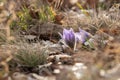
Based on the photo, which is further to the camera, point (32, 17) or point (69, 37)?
point (32, 17)

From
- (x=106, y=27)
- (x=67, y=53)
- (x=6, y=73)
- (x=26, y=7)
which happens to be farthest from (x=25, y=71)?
(x=26, y=7)

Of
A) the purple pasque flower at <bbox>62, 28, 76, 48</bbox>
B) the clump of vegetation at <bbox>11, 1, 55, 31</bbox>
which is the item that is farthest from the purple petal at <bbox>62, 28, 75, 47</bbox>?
the clump of vegetation at <bbox>11, 1, 55, 31</bbox>

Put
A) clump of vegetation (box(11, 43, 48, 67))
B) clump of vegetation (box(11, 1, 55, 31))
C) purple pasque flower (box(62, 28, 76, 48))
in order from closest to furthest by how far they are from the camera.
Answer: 1. clump of vegetation (box(11, 43, 48, 67))
2. purple pasque flower (box(62, 28, 76, 48))
3. clump of vegetation (box(11, 1, 55, 31))

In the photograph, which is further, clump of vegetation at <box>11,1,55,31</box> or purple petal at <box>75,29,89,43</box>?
clump of vegetation at <box>11,1,55,31</box>

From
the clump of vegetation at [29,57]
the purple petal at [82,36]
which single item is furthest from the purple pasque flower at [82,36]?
the clump of vegetation at [29,57]

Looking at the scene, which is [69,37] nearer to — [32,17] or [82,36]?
[82,36]

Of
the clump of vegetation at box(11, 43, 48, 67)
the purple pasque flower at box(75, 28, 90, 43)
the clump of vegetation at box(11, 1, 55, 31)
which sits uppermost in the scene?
the clump of vegetation at box(11, 1, 55, 31)

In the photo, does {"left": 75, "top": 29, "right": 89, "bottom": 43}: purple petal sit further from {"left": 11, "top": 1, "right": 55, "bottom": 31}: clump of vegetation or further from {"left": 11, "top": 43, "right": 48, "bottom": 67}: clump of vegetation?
{"left": 11, "top": 1, "right": 55, "bottom": 31}: clump of vegetation

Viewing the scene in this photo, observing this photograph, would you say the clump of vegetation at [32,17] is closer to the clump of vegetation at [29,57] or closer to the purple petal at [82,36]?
the purple petal at [82,36]

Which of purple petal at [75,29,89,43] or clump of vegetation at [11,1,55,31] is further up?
clump of vegetation at [11,1,55,31]

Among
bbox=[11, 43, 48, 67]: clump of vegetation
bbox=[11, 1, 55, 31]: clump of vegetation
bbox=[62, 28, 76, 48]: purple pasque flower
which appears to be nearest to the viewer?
bbox=[11, 43, 48, 67]: clump of vegetation

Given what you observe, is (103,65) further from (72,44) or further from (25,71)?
(72,44)

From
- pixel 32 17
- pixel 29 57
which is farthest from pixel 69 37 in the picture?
pixel 32 17

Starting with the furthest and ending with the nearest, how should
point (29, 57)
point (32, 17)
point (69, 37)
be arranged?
point (32, 17) → point (69, 37) → point (29, 57)
